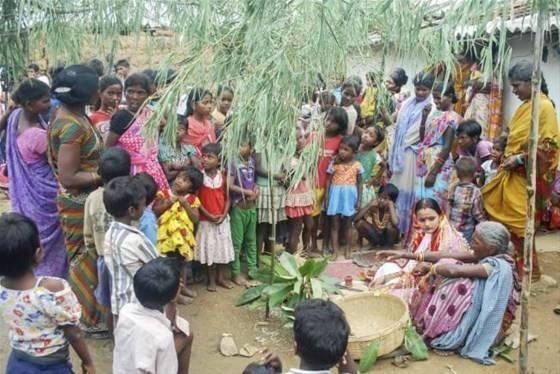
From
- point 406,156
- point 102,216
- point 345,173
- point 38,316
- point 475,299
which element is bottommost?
point 475,299

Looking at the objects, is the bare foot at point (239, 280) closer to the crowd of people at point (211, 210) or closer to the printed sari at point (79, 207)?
the crowd of people at point (211, 210)

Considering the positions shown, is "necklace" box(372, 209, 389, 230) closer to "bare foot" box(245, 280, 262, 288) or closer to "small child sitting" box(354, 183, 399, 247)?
"small child sitting" box(354, 183, 399, 247)

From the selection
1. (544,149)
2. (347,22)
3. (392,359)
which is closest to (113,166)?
(347,22)

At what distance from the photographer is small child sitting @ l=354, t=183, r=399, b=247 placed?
19.2 feet

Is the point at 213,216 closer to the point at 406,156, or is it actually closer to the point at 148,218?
the point at 148,218

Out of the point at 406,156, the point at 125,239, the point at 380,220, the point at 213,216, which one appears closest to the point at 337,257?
the point at 380,220

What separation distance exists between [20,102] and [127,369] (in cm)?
212

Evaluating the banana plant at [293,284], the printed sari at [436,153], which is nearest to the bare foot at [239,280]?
the banana plant at [293,284]

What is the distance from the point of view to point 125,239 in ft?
9.59

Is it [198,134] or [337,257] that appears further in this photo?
[337,257]

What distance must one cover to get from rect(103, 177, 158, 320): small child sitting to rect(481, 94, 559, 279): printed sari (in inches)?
116

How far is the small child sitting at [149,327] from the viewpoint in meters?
2.38

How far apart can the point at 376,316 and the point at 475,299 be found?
65cm

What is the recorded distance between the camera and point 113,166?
3330 mm
